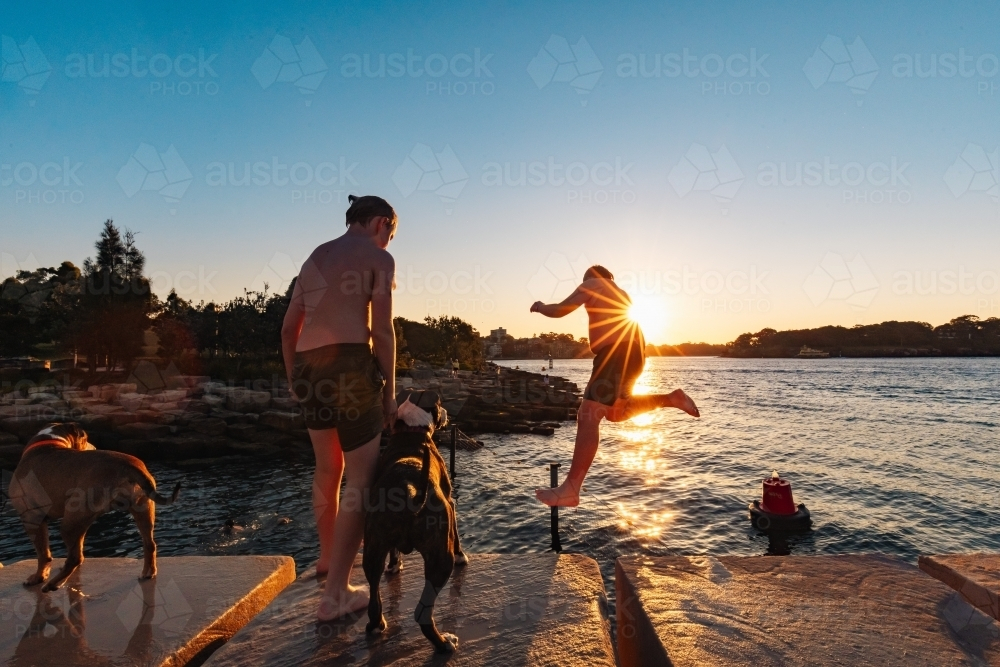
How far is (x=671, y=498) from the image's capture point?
16906 millimetres

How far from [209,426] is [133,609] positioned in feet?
75.3

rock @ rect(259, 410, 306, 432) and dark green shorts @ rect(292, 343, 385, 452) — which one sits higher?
dark green shorts @ rect(292, 343, 385, 452)

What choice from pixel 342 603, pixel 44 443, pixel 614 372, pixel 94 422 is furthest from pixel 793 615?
pixel 94 422

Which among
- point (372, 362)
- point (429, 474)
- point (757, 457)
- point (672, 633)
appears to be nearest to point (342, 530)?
point (429, 474)

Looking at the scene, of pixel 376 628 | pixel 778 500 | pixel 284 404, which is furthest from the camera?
pixel 284 404

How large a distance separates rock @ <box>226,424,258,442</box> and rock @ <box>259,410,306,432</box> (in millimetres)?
712

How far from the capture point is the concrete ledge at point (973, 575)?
3.19 metres

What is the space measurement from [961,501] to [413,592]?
814 inches

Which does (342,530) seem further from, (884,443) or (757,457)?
(884,443)

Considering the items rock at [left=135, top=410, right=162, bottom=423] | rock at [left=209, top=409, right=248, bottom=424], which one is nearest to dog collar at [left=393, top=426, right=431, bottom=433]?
rock at [left=209, top=409, right=248, bottom=424]

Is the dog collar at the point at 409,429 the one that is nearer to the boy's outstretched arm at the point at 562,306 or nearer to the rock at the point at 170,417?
the boy's outstretched arm at the point at 562,306

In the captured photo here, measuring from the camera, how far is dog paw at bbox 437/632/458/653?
2.67 m

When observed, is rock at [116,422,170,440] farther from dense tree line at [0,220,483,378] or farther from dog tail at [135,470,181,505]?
dog tail at [135,470,181,505]

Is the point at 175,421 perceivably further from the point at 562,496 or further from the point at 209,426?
the point at 562,496
